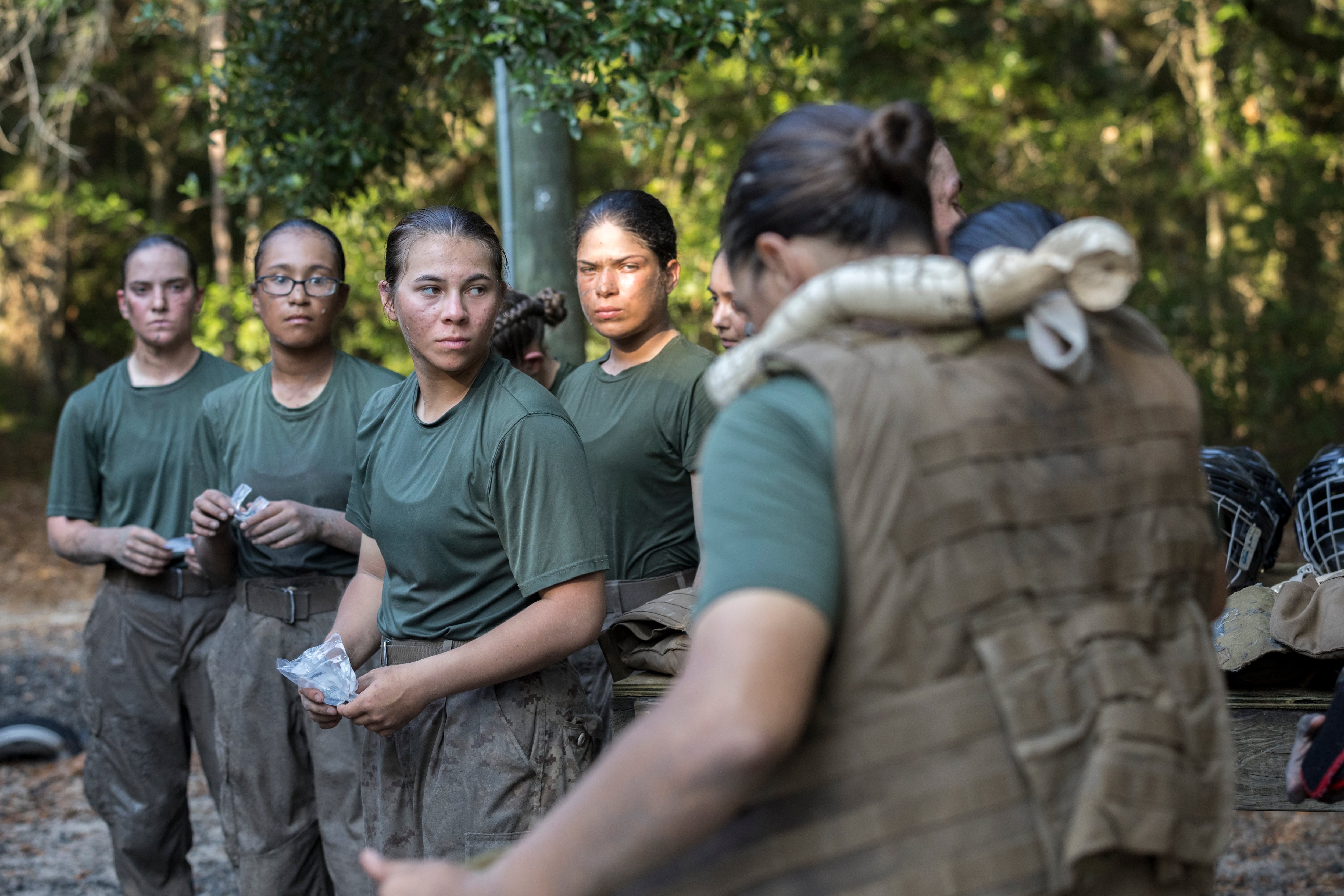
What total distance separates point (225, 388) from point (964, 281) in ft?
11.2

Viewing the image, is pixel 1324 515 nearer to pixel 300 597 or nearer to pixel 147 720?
pixel 300 597

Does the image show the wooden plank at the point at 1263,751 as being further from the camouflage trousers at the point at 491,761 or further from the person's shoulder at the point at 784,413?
the person's shoulder at the point at 784,413

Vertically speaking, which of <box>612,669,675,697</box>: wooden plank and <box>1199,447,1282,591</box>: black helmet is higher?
<box>1199,447,1282,591</box>: black helmet

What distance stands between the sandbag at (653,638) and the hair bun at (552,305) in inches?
68.4

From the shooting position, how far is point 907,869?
4.96ft

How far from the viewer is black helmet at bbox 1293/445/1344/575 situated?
3.45 m

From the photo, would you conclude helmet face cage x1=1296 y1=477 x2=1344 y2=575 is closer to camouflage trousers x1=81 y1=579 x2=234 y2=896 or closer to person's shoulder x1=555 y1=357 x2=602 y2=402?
person's shoulder x1=555 y1=357 x2=602 y2=402

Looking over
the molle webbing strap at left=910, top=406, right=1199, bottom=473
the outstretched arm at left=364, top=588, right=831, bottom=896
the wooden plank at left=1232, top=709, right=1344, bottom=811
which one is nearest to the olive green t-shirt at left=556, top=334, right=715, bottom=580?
the wooden plank at left=1232, top=709, right=1344, bottom=811

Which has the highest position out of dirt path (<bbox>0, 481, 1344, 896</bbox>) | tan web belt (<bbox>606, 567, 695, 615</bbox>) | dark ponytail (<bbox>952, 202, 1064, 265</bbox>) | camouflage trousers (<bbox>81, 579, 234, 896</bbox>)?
dark ponytail (<bbox>952, 202, 1064, 265</bbox>)

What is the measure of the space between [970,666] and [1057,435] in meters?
0.32

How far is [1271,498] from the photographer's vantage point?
150 inches

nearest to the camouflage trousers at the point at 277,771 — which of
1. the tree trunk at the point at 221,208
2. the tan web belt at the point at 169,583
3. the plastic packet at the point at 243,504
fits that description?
the plastic packet at the point at 243,504

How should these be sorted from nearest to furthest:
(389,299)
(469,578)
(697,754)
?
(697,754), (469,578), (389,299)

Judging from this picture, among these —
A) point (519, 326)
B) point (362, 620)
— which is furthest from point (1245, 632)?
point (519, 326)
